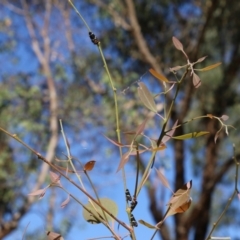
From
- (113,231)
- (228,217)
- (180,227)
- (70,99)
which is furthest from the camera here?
(228,217)

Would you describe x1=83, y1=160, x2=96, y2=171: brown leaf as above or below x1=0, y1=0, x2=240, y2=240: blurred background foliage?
below

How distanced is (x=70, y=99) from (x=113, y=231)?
6.77 metres

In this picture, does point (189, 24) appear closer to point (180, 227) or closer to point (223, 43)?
point (223, 43)

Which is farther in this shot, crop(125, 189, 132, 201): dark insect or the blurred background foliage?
the blurred background foliage

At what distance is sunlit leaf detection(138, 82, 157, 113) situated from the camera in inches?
20.5

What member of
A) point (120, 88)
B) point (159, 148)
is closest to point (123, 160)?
point (159, 148)

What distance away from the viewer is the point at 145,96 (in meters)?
0.53

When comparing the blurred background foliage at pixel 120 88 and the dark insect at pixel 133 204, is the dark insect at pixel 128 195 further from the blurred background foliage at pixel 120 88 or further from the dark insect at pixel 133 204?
the blurred background foliage at pixel 120 88

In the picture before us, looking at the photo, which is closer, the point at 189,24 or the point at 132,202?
the point at 132,202

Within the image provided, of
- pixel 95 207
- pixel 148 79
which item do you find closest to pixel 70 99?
pixel 148 79

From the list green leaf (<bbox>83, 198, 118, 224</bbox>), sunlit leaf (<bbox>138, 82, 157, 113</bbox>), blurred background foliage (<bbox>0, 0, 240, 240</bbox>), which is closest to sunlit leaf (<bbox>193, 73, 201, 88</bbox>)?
sunlit leaf (<bbox>138, 82, 157, 113</bbox>)

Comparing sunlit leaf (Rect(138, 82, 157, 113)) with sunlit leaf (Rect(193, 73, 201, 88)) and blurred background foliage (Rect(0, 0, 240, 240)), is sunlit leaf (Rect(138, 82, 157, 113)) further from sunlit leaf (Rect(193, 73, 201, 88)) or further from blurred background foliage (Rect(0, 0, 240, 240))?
blurred background foliage (Rect(0, 0, 240, 240))

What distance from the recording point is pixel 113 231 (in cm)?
51

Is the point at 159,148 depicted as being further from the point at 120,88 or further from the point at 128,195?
the point at 120,88
